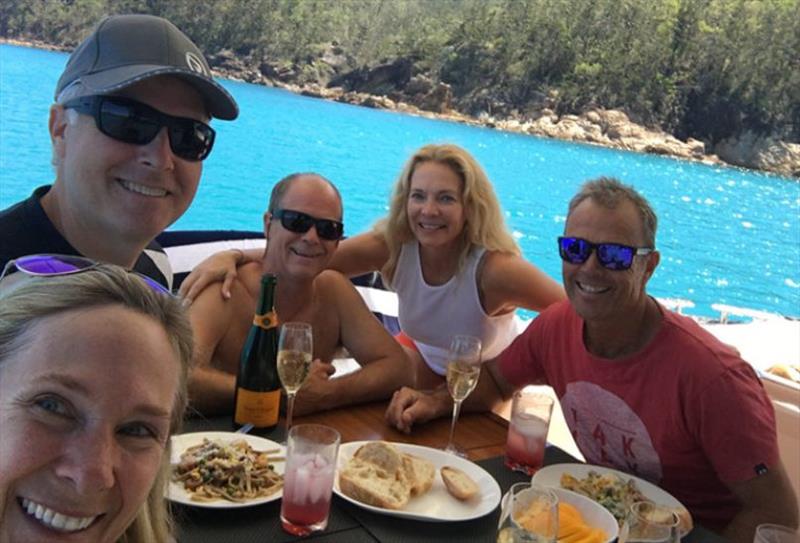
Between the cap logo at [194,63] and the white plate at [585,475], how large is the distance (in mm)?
1050

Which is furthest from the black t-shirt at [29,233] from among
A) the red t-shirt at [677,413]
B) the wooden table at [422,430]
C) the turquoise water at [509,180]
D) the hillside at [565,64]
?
the hillside at [565,64]

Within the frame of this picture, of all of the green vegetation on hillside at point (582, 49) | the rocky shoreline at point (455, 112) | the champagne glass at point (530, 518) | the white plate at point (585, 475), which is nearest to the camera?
the champagne glass at point (530, 518)

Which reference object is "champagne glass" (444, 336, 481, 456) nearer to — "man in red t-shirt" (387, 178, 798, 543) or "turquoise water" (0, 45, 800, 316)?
"man in red t-shirt" (387, 178, 798, 543)

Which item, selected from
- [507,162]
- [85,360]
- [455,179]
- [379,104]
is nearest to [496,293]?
[455,179]

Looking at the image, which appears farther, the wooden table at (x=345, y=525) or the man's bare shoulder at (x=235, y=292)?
the man's bare shoulder at (x=235, y=292)

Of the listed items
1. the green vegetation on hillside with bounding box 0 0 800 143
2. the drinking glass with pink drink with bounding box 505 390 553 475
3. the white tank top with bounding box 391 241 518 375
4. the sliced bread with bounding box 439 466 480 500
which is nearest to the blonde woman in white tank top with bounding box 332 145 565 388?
the white tank top with bounding box 391 241 518 375

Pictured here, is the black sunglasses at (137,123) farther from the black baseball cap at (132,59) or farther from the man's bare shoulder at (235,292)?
the man's bare shoulder at (235,292)

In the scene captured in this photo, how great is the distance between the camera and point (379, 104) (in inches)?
1438

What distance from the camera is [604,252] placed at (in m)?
1.75

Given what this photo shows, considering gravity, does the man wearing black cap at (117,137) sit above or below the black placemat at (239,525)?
above

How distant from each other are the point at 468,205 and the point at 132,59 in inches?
56.4

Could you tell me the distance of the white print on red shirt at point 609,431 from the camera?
67.6 inches

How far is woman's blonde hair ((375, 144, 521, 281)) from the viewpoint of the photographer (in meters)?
2.54

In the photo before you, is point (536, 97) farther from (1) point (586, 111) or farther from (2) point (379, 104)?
(2) point (379, 104)
